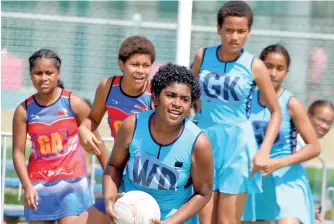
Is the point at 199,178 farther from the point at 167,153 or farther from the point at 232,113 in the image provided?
the point at 232,113

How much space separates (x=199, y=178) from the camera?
21.7ft

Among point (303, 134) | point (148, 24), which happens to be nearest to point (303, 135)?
point (303, 134)

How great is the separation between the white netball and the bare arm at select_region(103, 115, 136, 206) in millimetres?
159

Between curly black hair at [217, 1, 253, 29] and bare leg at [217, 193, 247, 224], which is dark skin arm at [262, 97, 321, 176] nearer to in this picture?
bare leg at [217, 193, 247, 224]

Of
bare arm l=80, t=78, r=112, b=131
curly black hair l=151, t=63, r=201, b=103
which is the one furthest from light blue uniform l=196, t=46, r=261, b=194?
curly black hair l=151, t=63, r=201, b=103

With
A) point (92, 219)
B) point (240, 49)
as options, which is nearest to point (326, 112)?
point (240, 49)

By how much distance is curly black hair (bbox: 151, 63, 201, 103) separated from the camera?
259 inches

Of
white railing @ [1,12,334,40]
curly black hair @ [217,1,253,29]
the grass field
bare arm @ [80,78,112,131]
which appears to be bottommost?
the grass field

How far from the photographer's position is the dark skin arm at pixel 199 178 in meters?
6.55

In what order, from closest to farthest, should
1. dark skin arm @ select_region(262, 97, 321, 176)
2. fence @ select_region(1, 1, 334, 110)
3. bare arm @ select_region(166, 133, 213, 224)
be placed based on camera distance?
1. bare arm @ select_region(166, 133, 213, 224)
2. dark skin arm @ select_region(262, 97, 321, 176)
3. fence @ select_region(1, 1, 334, 110)

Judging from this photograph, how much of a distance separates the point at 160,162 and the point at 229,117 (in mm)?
1183

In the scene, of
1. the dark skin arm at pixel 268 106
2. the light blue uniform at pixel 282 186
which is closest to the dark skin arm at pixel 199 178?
the dark skin arm at pixel 268 106

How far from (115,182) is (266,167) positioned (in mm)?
1336

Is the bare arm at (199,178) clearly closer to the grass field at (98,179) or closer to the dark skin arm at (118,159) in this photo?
the dark skin arm at (118,159)
